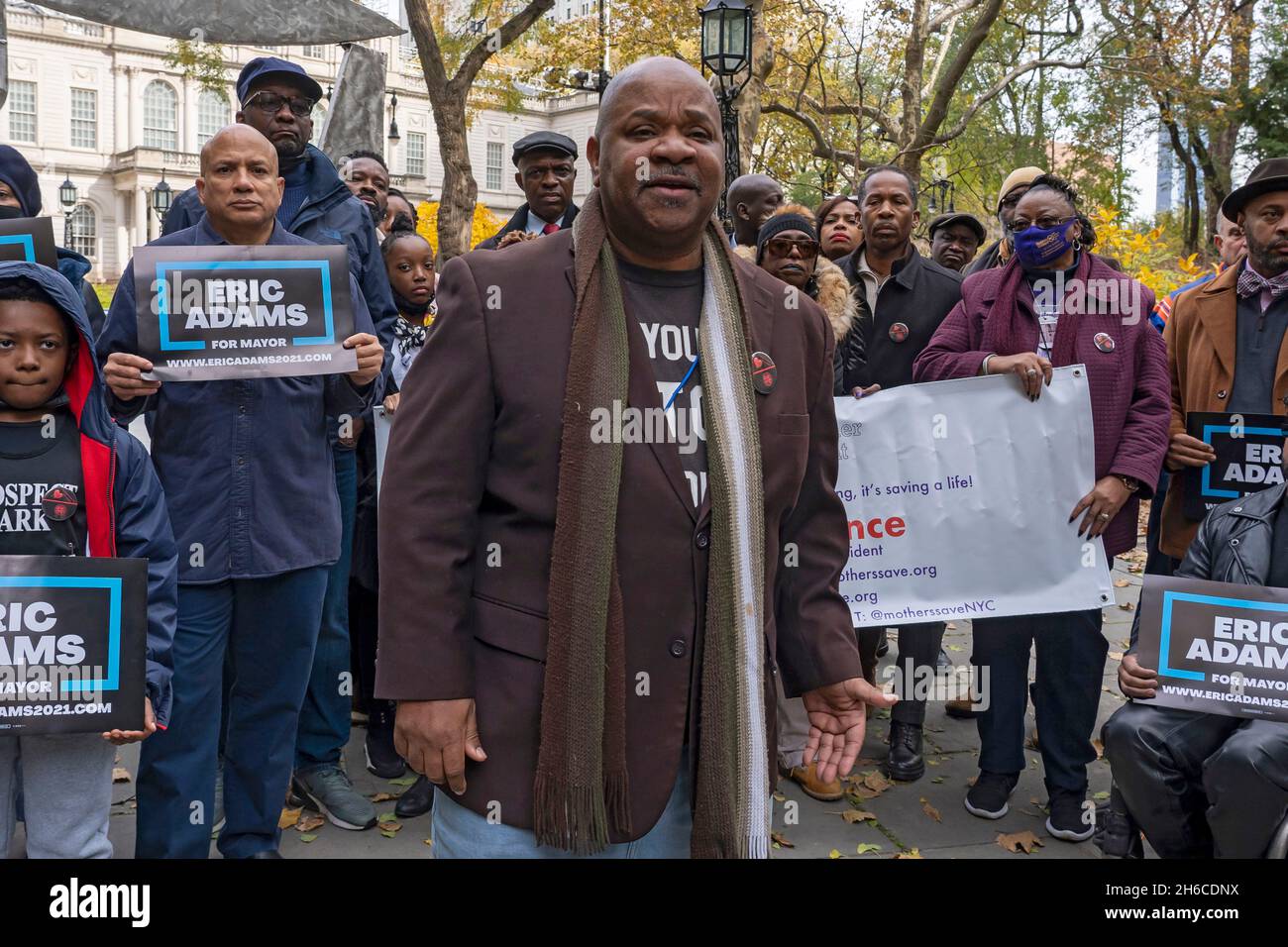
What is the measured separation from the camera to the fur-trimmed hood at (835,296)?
5.27 m

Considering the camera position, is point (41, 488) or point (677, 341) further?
point (41, 488)

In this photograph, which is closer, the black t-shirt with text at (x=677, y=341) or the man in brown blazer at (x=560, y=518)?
the man in brown blazer at (x=560, y=518)

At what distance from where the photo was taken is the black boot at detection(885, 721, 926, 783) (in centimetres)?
539

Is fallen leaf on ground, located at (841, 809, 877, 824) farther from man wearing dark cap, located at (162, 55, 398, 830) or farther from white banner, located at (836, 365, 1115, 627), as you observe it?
man wearing dark cap, located at (162, 55, 398, 830)

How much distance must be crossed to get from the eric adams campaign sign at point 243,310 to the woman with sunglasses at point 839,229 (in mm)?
3167

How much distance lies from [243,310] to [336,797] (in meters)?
2.07

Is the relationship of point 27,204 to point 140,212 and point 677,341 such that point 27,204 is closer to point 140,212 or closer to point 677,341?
point 677,341

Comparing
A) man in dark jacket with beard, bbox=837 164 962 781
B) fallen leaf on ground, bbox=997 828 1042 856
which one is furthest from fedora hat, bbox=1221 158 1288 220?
fallen leaf on ground, bbox=997 828 1042 856

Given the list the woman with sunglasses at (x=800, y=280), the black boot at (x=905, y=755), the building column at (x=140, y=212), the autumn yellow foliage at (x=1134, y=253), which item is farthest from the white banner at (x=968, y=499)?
the building column at (x=140, y=212)

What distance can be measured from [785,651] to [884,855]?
2.27 metres

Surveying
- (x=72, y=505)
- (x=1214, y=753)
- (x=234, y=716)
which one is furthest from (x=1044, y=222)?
(x=72, y=505)

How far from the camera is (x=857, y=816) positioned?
16.3 feet

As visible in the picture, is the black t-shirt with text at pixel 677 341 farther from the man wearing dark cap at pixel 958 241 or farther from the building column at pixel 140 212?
the building column at pixel 140 212
